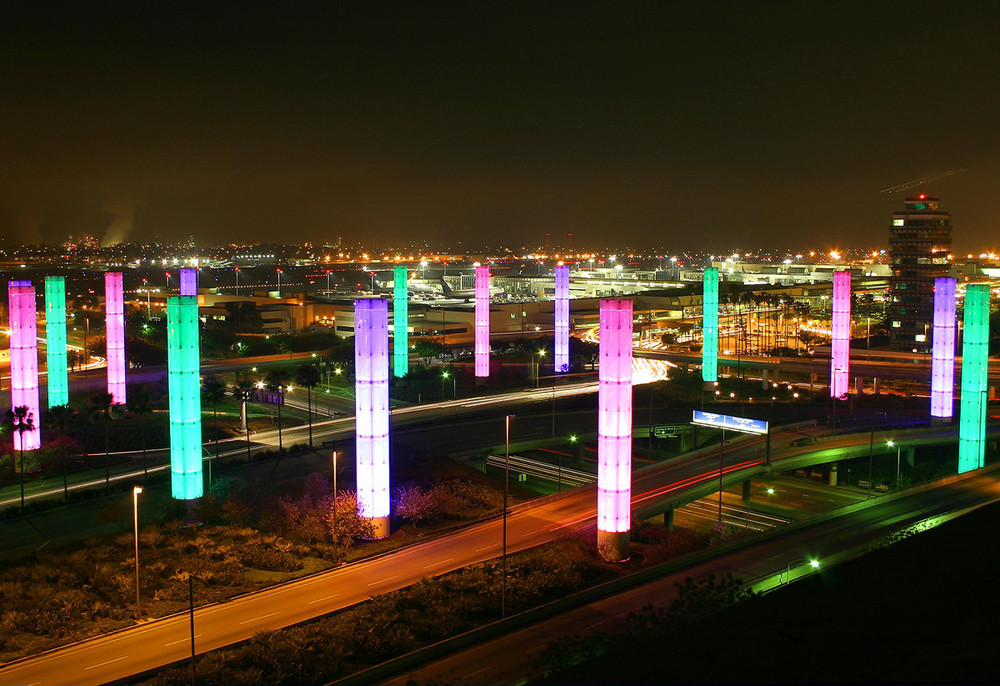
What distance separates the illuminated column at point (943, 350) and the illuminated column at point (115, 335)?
133 ft

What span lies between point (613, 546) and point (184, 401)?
14550mm

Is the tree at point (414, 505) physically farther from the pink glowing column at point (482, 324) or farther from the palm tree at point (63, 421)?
the pink glowing column at point (482, 324)

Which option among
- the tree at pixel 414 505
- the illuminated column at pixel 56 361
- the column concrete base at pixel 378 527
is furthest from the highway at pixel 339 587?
the illuminated column at pixel 56 361

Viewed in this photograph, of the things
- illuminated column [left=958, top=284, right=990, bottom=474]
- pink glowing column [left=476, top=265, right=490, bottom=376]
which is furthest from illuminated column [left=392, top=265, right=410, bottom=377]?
illuminated column [left=958, top=284, right=990, bottom=474]

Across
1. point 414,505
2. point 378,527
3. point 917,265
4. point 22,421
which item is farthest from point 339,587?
point 917,265

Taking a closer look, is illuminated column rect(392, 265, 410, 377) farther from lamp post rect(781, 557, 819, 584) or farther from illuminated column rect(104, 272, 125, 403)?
lamp post rect(781, 557, 819, 584)

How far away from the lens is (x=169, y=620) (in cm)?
2300

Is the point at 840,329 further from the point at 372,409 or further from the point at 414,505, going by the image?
the point at 372,409

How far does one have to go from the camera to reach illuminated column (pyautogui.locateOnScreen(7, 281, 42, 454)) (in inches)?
1500

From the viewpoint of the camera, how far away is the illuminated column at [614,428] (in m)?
27.2

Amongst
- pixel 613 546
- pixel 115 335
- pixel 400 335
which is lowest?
pixel 613 546

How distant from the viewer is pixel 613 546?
1120 inches

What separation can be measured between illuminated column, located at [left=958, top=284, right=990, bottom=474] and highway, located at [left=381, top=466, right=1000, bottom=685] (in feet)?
7.76

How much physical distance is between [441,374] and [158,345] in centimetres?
2797
